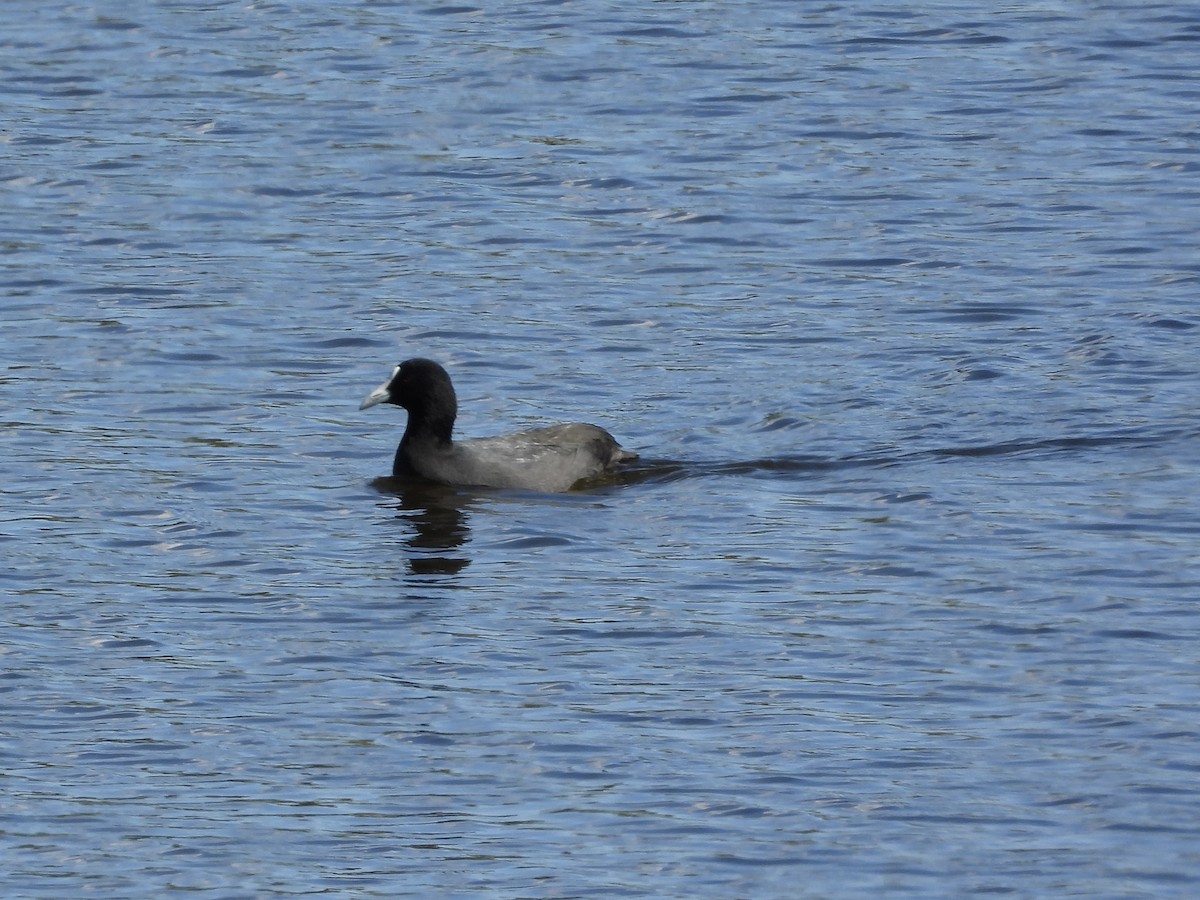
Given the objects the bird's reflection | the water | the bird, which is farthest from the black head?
the water

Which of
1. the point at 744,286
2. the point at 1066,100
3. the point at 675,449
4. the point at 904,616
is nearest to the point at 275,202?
the point at 744,286

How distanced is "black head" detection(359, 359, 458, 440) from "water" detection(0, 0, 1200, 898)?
596mm

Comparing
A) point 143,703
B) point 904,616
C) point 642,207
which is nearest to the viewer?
point 143,703

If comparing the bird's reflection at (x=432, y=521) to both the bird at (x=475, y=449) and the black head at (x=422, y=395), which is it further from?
the black head at (x=422, y=395)

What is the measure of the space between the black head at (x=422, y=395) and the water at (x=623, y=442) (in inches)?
→ 23.5

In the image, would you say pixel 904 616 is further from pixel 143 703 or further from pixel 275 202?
pixel 275 202

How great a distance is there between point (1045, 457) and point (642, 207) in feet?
22.5

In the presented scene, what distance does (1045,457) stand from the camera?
53.8 feet

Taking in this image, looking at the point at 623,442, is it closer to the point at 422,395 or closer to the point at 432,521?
the point at 422,395

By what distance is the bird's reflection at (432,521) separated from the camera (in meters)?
14.8

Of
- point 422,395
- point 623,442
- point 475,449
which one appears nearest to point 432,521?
point 475,449

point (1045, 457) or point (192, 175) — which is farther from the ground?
point (192, 175)

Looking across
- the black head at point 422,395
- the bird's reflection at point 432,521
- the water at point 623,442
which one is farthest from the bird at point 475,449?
the water at point 623,442

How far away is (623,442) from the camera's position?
17.0 m
